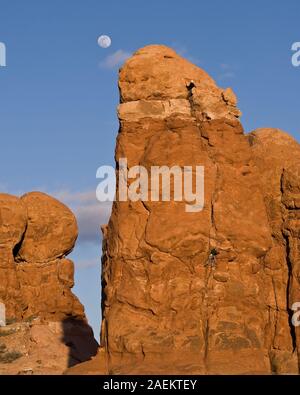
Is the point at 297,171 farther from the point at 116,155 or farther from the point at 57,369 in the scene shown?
the point at 57,369

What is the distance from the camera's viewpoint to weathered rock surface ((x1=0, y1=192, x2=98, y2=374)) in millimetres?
49781

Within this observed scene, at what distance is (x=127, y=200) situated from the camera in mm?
30672

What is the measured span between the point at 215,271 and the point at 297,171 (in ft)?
13.0

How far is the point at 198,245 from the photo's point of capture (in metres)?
29.7

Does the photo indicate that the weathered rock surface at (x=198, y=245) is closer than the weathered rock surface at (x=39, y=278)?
Yes

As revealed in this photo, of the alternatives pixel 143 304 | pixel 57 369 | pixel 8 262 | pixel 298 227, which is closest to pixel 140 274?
pixel 143 304

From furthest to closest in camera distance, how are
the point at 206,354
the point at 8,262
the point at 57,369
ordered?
the point at 8,262 → the point at 57,369 → the point at 206,354

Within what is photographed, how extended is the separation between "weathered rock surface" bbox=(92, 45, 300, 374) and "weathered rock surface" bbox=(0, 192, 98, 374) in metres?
19.0

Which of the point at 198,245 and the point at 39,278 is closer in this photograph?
the point at 198,245

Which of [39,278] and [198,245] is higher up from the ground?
[39,278]

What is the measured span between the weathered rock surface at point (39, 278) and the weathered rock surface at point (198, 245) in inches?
748

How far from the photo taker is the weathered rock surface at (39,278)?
49.8 meters

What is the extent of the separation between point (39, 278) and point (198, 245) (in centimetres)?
2525

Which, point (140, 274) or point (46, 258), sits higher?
point (46, 258)
